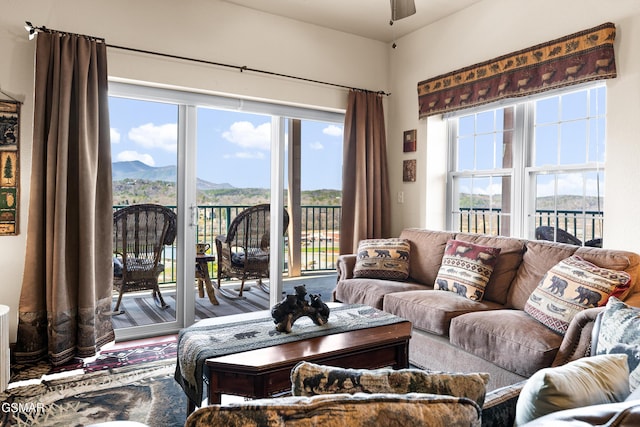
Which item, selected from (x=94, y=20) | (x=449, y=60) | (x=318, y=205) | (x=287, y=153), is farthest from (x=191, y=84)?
(x=449, y=60)

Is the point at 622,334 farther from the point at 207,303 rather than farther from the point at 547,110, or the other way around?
the point at 207,303

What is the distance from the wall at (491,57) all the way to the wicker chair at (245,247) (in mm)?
1420

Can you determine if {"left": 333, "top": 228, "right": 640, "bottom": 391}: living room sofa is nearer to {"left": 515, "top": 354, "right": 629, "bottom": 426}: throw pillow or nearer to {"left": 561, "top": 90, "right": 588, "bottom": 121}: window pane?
{"left": 561, "top": 90, "right": 588, "bottom": 121}: window pane

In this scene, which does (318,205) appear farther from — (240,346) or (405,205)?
(240,346)

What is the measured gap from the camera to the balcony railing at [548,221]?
3062 millimetres

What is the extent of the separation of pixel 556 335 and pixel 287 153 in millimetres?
2748

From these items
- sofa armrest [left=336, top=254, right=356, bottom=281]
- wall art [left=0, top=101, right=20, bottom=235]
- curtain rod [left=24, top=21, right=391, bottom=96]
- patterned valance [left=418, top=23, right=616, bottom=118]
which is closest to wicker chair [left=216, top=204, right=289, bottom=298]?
sofa armrest [left=336, top=254, right=356, bottom=281]

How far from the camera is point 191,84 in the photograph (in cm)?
354

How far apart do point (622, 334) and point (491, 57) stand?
279 centimetres

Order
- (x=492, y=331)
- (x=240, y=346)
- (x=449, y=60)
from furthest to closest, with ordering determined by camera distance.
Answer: (x=449, y=60), (x=492, y=331), (x=240, y=346)

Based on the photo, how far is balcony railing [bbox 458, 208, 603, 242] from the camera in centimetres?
306

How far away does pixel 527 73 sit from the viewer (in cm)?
326

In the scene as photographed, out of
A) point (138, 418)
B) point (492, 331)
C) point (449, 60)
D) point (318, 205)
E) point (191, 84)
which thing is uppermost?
point (449, 60)

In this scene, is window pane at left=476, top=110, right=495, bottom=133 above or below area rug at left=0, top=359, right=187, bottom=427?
above
